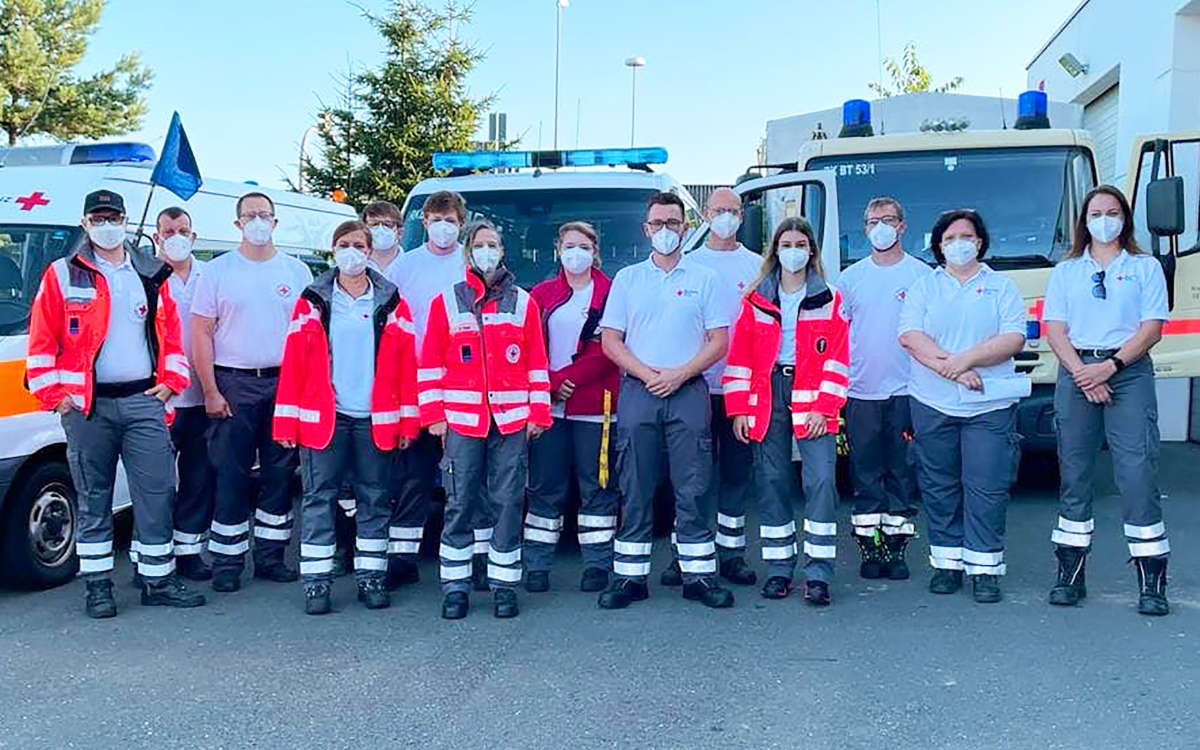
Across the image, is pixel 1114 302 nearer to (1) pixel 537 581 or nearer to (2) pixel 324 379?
(1) pixel 537 581

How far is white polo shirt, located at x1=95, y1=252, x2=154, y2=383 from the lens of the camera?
5.59 m

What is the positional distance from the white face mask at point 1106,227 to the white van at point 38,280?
517 cm

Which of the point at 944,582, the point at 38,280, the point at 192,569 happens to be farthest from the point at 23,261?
the point at 944,582

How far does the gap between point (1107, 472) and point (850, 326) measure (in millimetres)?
5010

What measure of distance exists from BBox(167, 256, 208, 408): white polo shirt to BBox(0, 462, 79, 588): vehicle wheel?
76cm

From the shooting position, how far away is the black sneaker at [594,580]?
19.7ft

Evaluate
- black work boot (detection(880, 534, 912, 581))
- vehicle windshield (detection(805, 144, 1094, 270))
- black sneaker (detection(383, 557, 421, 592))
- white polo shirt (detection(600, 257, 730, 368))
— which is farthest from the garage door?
black sneaker (detection(383, 557, 421, 592))

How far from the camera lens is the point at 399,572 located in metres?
6.15

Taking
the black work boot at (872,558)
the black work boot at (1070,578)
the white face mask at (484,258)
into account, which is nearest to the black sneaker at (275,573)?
the white face mask at (484,258)

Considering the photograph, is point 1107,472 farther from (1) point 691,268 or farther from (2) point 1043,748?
(2) point 1043,748

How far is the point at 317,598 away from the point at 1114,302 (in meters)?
4.06

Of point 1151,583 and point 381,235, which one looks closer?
point 1151,583

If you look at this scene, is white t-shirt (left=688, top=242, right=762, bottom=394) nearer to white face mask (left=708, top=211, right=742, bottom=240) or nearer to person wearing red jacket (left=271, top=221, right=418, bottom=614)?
white face mask (left=708, top=211, right=742, bottom=240)

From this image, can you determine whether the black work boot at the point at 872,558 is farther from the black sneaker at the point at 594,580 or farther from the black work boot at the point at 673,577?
the black sneaker at the point at 594,580
